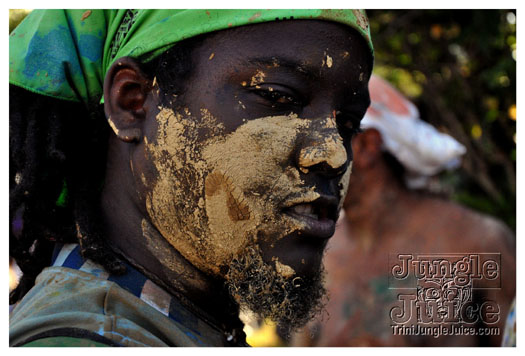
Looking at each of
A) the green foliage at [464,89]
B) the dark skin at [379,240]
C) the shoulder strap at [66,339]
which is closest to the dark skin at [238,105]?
the shoulder strap at [66,339]

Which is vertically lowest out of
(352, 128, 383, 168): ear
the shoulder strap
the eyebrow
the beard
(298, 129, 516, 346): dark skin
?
(298, 129, 516, 346): dark skin

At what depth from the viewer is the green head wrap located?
1987 mm

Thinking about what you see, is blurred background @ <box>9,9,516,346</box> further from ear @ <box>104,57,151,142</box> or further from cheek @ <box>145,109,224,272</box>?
ear @ <box>104,57,151,142</box>

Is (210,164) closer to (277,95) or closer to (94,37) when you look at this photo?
Result: (277,95)

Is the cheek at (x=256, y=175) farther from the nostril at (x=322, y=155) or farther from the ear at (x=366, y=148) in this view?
the ear at (x=366, y=148)

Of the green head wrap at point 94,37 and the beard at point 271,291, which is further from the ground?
the green head wrap at point 94,37

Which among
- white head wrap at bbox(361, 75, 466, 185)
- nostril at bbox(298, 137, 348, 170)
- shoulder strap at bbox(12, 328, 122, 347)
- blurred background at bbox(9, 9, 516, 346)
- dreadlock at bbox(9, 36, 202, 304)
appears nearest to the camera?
shoulder strap at bbox(12, 328, 122, 347)

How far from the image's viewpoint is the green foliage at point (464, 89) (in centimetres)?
581

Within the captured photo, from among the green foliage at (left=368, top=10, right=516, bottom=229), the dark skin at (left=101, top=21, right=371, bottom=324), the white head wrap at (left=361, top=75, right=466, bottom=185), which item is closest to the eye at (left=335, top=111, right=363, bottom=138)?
the dark skin at (left=101, top=21, right=371, bottom=324)

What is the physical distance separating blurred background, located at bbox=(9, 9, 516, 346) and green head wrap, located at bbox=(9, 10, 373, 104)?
3927 mm

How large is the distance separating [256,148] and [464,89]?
15.3 ft

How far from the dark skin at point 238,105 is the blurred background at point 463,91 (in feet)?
12.4

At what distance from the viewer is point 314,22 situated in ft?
6.53
